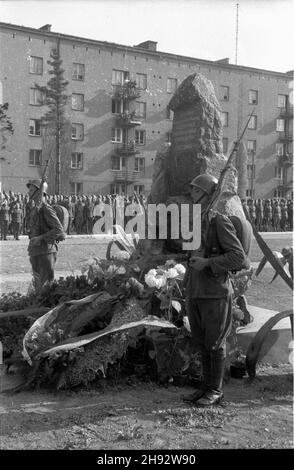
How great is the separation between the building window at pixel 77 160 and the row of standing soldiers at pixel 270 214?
9.33 metres

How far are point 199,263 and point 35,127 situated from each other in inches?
1117

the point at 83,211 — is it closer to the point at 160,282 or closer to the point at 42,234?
the point at 42,234

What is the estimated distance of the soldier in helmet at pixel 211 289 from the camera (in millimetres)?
4254

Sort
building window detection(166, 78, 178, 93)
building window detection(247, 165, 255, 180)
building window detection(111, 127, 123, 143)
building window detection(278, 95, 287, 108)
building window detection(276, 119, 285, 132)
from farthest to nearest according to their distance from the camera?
1. building window detection(276, 119, 285, 132)
2. building window detection(247, 165, 255, 180)
3. building window detection(278, 95, 287, 108)
4. building window detection(111, 127, 123, 143)
5. building window detection(166, 78, 178, 93)

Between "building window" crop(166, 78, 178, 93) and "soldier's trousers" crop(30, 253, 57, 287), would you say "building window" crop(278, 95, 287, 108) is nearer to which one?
"building window" crop(166, 78, 178, 93)

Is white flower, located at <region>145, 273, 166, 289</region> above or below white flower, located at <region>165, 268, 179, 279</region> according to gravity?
below

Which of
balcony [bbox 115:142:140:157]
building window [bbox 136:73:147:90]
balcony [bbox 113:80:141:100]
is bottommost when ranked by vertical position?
balcony [bbox 115:142:140:157]

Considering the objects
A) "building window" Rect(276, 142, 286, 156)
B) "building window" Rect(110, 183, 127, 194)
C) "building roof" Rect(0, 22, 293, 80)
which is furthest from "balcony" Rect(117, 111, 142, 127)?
"building window" Rect(276, 142, 286, 156)

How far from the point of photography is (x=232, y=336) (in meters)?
5.12

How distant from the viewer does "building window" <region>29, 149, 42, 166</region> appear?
31.2 metres

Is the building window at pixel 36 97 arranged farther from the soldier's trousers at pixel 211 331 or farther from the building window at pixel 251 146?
the soldier's trousers at pixel 211 331

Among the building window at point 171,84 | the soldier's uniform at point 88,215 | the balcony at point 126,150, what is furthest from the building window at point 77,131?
the soldier's uniform at point 88,215

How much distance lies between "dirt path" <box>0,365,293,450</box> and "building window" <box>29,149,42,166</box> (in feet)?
88.9

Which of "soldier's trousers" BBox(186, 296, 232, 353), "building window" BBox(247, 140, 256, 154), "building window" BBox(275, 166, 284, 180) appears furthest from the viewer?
"building window" BBox(275, 166, 284, 180)
